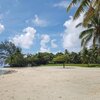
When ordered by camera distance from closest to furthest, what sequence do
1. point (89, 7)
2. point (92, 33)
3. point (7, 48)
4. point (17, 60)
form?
point (89, 7) → point (92, 33) → point (17, 60) → point (7, 48)

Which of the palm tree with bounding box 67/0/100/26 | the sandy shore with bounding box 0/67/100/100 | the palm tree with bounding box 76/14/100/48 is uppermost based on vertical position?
the palm tree with bounding box 76/14/100/48

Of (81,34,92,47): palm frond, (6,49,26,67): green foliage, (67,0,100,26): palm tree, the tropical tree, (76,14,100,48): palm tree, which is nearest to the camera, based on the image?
(67,0,100,26): palm tree

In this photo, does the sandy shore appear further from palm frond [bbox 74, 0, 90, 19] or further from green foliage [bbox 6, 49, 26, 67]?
green foliage [bbox 6, 49, 26, 67]

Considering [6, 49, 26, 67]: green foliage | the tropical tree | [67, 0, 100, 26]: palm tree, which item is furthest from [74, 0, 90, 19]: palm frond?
the tropical tree

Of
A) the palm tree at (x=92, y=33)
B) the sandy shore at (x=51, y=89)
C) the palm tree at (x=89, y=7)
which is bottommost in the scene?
the sandy shore at (x=51, y=89)

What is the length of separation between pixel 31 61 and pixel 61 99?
81295 mm

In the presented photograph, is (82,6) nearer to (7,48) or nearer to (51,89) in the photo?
(51,89)

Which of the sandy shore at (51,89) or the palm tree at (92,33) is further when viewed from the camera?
the palm tree at (92,33)

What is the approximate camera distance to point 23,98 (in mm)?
14141

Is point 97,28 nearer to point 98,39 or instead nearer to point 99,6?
point 98,39

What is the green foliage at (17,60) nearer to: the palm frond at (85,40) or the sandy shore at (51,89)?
the palm frond at (85,40)

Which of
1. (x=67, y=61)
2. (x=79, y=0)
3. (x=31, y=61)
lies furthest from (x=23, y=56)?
(x=79, y=0)

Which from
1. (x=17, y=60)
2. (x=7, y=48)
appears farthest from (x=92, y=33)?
(x=7, y=48)

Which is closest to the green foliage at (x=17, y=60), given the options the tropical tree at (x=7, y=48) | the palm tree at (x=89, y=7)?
the tropical tree at (x=7, y=48)
